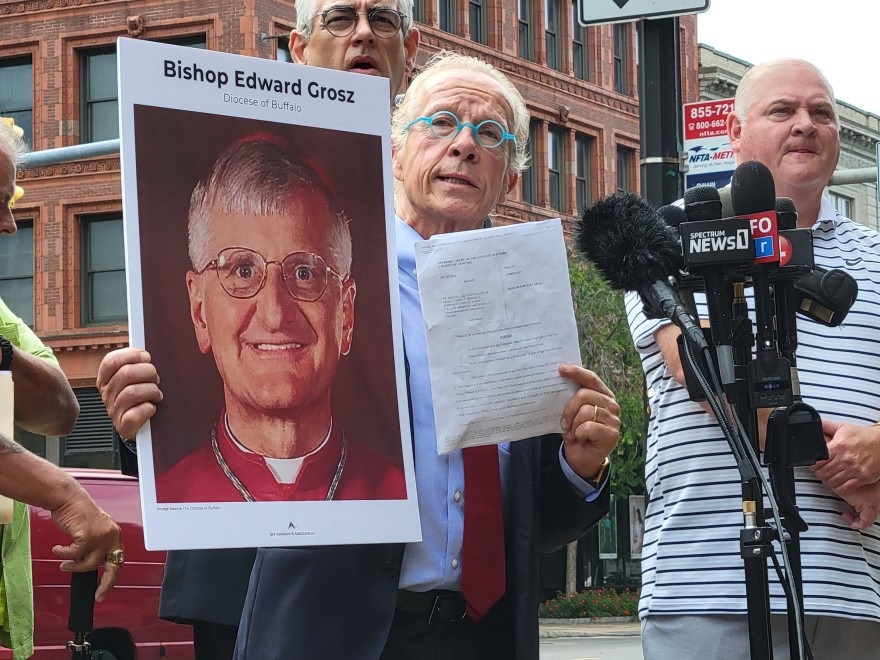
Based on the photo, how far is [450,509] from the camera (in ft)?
9.76

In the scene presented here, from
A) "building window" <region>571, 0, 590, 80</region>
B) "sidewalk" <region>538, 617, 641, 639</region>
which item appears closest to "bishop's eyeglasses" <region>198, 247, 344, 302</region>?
"sidewalk" <region>538, 617, 641, 639</region>

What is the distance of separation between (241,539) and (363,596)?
37 cm

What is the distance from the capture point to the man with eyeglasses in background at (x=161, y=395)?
8.41 feet

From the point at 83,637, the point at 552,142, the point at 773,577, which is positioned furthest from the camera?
the point at 552,142

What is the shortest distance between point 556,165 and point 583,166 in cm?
129

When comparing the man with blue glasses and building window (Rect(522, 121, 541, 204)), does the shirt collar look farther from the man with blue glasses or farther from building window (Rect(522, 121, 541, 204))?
building window (Rect(522, 121, 541, 204))

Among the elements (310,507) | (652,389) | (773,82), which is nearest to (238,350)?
(310,507)

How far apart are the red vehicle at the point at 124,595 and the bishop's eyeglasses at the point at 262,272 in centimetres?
649

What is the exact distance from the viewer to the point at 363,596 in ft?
9.41

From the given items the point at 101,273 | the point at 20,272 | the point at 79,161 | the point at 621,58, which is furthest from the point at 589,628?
the point at 621,58

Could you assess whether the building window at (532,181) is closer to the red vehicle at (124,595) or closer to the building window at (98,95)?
the building window at (98,95)

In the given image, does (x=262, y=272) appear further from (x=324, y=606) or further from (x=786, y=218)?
(x=786, y=218)

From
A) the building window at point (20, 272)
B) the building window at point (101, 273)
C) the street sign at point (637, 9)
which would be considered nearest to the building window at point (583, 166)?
the building window at point (101, 273)

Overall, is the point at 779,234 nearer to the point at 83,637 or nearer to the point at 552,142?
the point at 83,637
